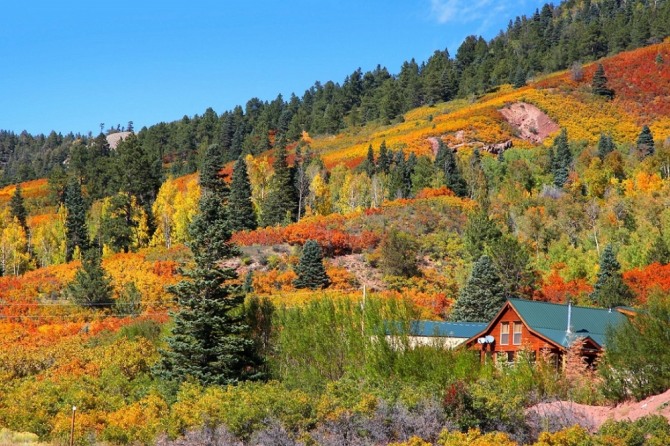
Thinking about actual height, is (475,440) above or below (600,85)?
below

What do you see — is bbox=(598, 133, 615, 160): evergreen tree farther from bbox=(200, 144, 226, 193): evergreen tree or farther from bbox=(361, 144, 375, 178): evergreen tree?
bbox=(200, 144, 226, 193): evergreen tree

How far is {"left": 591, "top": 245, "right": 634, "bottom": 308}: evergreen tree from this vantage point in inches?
1644

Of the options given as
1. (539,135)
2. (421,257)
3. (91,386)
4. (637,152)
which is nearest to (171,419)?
(91,386)

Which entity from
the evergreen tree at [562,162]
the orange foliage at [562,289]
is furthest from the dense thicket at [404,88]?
the orange foliage at [562,289]

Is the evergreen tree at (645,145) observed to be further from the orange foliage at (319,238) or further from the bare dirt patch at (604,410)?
the bare dirt patch at (604,410)

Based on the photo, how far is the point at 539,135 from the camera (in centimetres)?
9444

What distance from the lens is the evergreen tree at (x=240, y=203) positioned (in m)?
68.2

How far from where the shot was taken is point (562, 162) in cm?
7512

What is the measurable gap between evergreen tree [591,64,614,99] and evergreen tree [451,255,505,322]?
65.5 m

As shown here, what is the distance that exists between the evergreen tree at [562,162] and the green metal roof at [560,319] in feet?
131

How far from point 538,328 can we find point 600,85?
76.6 meters

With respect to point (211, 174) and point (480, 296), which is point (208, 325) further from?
point (211, 174)

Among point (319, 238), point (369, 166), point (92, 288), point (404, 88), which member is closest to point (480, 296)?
point (319, 238)

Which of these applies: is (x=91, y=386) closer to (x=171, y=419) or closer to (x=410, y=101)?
(x=171, y=419)
